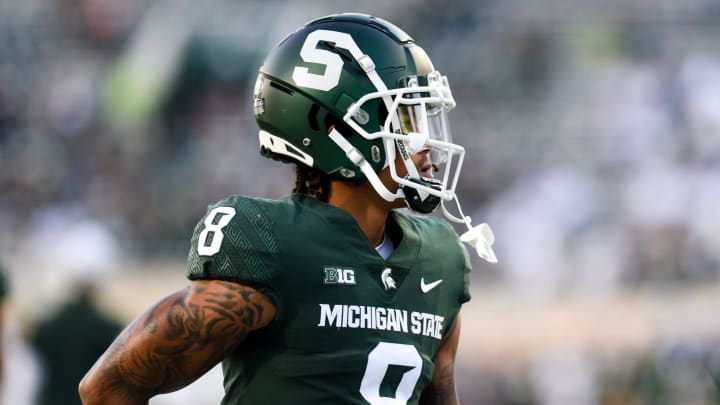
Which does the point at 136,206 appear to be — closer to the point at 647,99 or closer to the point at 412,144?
the point at 647,99

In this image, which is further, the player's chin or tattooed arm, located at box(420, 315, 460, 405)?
tattooed arm, located at box(420, 315, 460, 405)

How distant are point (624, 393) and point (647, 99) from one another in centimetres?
283

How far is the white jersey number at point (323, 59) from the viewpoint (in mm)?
2518

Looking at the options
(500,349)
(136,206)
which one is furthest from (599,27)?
(136,206)

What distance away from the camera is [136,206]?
34.2ft

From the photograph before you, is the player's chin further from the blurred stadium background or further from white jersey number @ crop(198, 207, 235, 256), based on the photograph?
the blurred stadium background

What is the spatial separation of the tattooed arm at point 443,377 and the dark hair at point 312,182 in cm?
44

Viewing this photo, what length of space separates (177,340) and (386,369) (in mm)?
422

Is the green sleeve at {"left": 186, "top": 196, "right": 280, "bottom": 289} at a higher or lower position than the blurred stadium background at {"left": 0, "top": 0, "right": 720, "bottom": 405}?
higher

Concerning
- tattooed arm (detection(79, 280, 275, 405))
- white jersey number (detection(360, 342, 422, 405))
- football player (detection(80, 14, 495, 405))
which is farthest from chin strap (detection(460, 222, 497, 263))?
tattooed arm (detection(79, 280, 275, 405))

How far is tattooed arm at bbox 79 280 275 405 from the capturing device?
7.62 ft

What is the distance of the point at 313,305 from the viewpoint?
94.1 inches

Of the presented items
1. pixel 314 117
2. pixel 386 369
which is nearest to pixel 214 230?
pixel 314 117

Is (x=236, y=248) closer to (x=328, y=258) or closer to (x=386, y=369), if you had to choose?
(x=328, y=258)
